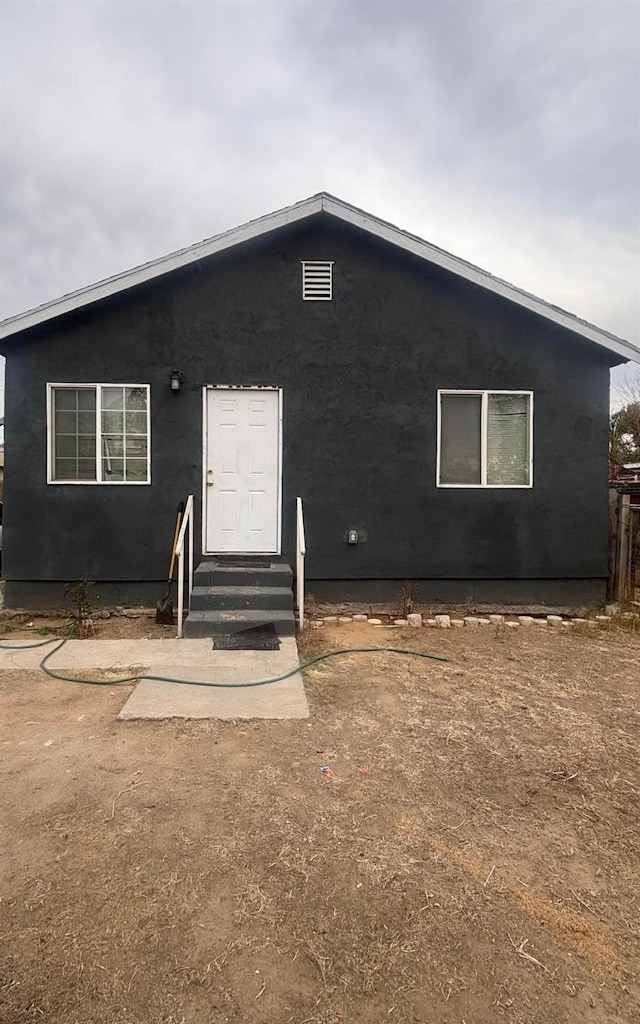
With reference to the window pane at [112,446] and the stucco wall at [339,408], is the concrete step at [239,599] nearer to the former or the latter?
the stucco wall at [339,408]

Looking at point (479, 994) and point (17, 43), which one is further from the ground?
point (17, 43)

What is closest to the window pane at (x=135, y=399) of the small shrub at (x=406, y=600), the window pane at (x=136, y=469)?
the window pane at (x=136, y=469)

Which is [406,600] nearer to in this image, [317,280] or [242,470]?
[242,470]

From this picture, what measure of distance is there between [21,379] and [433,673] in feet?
18.5

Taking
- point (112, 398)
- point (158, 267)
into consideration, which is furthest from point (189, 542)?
point (158, 267)

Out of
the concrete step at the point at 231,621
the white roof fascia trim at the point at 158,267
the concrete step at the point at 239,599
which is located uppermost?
the white roof fascia trim at the point at 158,267

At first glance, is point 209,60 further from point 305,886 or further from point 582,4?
point 305,886

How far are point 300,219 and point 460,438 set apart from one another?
324cm

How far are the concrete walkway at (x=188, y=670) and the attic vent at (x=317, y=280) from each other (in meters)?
4.11

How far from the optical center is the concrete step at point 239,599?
19.2 ft

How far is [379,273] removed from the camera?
6.82 meters

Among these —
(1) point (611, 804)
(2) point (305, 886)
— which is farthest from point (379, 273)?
(2) point (305, 886)

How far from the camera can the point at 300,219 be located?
21.2 ft

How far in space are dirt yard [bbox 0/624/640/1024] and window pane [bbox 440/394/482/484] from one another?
3.49 metres
